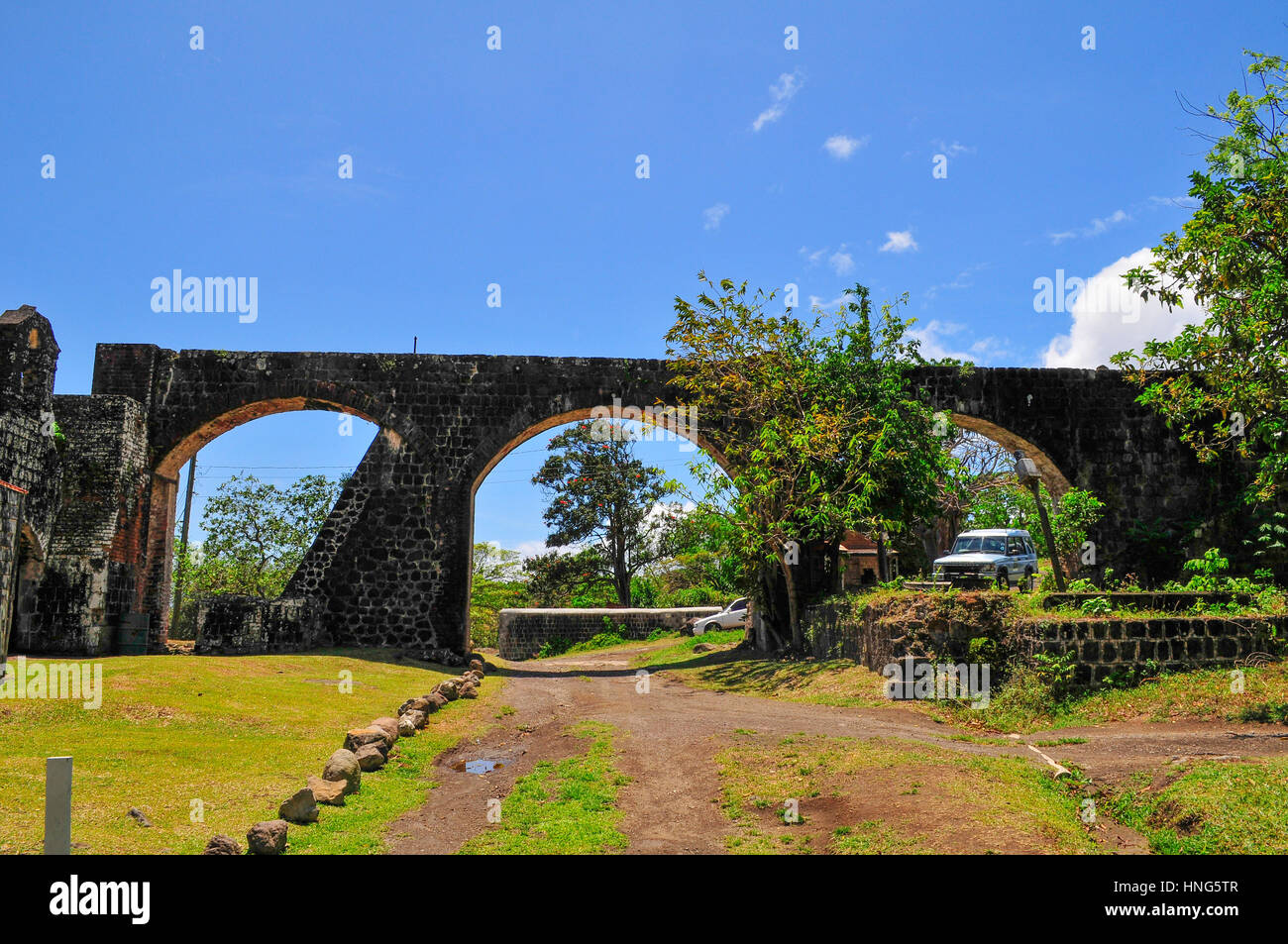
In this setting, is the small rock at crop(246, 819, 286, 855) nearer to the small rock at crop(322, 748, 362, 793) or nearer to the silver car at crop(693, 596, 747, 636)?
the small rock at crop(322, 748, 362, 793)

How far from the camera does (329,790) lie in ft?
19.8

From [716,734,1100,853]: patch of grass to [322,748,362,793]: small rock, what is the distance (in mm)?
2764

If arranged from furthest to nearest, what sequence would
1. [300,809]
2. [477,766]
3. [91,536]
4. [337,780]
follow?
[91,536] < [477,766] < [337,780] < [300,809]

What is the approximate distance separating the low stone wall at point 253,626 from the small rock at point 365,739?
9.08m

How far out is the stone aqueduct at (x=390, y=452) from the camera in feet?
52.2

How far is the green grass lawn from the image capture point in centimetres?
510

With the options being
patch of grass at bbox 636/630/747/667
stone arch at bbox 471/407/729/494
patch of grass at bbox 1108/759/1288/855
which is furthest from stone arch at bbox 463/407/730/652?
patch of grass at bbox 1108/759/1288/855

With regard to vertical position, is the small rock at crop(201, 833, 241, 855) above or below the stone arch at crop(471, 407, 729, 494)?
below

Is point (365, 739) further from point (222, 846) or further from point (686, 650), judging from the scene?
point (686, 650)

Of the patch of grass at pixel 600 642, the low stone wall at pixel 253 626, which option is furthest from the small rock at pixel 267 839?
the patch of grass at pixel 600 642

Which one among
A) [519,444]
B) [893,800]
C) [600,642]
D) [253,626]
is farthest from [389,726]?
[600,642]

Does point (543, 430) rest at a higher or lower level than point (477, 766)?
higher

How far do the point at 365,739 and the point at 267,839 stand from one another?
3.02m
